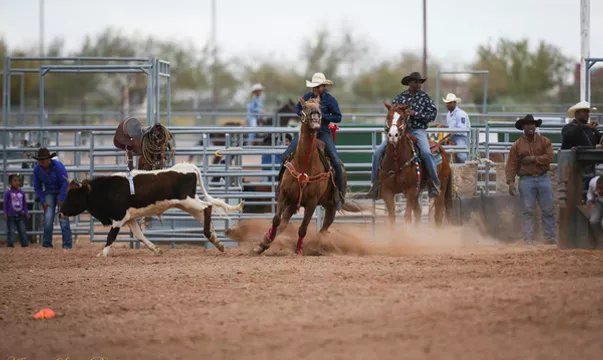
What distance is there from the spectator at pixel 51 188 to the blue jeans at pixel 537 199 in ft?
23.7

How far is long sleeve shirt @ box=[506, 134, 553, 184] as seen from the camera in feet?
54.2

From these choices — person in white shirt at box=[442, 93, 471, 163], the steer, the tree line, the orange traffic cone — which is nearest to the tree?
the tree line

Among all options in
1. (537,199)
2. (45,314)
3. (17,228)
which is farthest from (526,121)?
(45,314)

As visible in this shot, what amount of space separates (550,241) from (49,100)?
38904mm

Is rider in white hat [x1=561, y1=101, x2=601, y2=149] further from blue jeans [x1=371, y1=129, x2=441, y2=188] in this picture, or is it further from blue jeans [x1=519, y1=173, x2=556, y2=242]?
blue jeans [x1=371, y1=129, x2=441, y2=188]

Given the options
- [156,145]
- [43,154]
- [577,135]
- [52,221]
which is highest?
[577,135]

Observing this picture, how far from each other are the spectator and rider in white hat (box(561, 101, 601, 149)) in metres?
7.87

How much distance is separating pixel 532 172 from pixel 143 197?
19.2 feet

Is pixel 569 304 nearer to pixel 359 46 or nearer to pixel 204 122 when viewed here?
pixel 204 122

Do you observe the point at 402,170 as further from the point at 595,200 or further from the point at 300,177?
the point at 595,200

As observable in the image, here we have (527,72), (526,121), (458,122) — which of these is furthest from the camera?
(527,72)

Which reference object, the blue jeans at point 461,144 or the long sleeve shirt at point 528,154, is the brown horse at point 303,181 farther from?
the blue jeans at point 461,144

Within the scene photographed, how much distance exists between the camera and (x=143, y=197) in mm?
15195

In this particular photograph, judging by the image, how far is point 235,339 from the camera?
26.0ft
